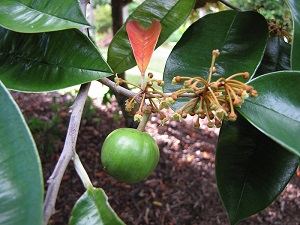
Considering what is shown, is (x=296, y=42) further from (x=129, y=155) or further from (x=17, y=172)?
(x=17, y=172)

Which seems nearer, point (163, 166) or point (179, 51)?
point (179, 51)

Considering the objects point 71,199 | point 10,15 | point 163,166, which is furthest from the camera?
point 163,166

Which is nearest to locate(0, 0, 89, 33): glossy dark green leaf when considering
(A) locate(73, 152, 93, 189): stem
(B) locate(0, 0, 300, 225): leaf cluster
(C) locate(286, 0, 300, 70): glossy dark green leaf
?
(B) locate(0, 0, 300, 225): leaf cluster

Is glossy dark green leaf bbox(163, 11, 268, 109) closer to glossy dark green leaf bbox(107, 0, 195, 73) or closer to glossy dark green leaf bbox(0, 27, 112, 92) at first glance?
glossy dark green leaf bbox(107, 0, 195, 73)

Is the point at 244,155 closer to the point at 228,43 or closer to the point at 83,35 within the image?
the point at 228,43

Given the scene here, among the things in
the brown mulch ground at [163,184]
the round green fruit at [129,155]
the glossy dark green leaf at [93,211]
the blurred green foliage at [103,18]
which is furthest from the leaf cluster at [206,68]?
the blurred green foliage at [103,18]

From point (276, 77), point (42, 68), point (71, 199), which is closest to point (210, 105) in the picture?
point (276, 77)
